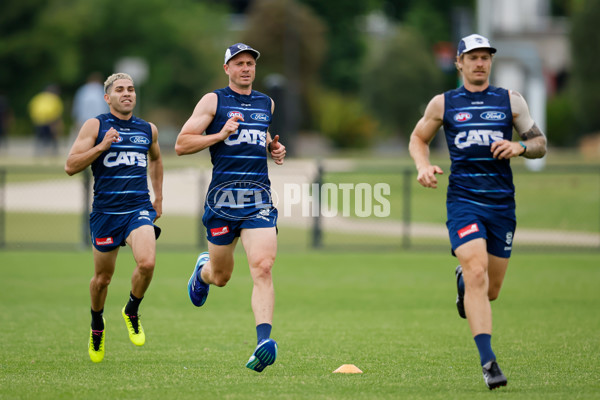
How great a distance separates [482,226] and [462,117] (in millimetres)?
896

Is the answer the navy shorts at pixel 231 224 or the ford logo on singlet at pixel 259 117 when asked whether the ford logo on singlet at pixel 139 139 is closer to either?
the navy shorts at pixel 231 224

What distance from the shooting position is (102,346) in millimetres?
8883

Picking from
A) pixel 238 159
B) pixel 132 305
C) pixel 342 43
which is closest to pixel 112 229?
pixel 132 305

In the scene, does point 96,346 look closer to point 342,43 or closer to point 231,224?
point 231,224

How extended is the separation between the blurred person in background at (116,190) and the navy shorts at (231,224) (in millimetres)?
649

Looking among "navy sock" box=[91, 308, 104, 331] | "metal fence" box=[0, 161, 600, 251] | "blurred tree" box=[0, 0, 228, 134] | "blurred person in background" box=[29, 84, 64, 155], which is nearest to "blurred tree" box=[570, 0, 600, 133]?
"metal fence" box=[0, 161, 600, 251]

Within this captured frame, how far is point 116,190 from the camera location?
350 inches

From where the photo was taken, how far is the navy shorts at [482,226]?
304 inches

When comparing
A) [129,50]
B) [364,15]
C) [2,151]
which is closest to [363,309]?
[2,151]

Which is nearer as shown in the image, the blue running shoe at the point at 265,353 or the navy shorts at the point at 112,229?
the blue running shoe at the point at 265,353

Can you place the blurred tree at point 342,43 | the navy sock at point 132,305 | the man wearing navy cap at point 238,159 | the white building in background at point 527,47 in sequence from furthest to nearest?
the blurred tree at point 342,43 < the white building in background at point 527,47 < the navy sock at point 132,305 < the man wearing navy cap at point 238,159

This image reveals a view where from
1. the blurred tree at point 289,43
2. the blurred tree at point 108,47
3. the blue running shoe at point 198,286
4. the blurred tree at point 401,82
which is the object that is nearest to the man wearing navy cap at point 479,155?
the blue running shoe at point 198,286

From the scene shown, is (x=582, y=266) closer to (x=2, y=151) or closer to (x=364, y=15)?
(x=2, y=151)

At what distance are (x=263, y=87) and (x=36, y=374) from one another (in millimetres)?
43082
